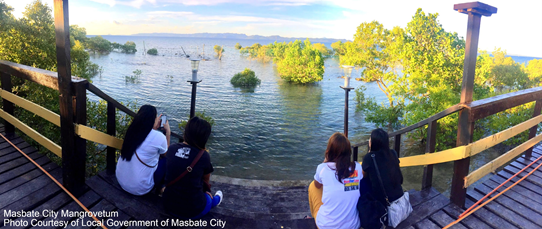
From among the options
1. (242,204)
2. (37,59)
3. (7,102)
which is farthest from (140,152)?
(37,59)

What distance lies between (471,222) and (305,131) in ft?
49.8

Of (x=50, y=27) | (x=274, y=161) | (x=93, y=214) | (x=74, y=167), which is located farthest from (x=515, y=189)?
(x=50, y=27)

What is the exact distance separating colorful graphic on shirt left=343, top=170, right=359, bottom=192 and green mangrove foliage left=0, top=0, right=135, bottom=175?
7.04 metres

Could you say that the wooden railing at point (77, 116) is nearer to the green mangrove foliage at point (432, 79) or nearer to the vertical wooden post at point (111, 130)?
the vertical wooden post at point (111, 130)

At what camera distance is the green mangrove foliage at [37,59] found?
330 inches

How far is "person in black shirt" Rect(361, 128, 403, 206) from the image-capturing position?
3.17 meters

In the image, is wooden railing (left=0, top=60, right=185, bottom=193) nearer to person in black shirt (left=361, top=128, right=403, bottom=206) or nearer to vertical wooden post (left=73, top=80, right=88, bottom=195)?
vertical wooden post (left=73, top=80, right=88, bottom=195)

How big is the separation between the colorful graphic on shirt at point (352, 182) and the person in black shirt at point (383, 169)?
0.83ft

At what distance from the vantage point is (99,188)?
Answer: 358 centimetres

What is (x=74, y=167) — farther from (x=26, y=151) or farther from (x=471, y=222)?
(x=471, y=222)

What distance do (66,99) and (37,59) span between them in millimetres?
8716

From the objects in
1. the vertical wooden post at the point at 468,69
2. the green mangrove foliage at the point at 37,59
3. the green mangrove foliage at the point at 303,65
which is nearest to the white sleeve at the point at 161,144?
the vertical wooden post at the point at 468,69

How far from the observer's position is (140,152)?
3.49m

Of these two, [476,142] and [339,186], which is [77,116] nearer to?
[339,186]
